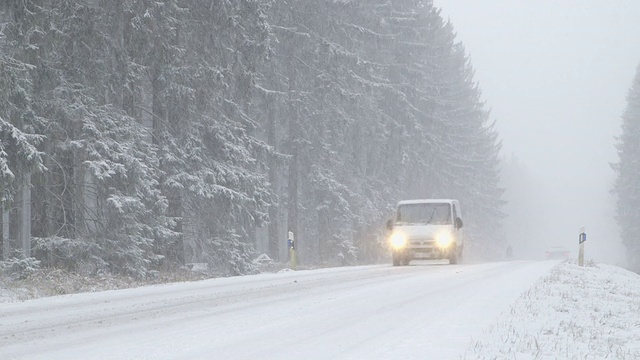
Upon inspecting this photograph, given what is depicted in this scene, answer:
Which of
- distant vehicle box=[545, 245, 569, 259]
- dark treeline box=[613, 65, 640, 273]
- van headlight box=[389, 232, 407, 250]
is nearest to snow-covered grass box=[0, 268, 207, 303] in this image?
van headlight box=[389, 232, 407, 250]

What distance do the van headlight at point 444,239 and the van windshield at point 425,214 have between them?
1.68ft

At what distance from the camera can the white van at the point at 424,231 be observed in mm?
24594

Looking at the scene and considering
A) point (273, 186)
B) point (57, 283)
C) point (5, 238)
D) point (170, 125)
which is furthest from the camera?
point (273, 186)

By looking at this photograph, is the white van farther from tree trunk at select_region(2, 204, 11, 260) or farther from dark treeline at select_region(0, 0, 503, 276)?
tree trunk at select_region(2, 204, 11, 260)

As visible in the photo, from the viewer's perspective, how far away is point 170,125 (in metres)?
19.3

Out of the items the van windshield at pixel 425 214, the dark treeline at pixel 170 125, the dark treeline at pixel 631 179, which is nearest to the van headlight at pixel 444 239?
the van windshield at pixel 425 214

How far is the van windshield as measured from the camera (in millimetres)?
25281

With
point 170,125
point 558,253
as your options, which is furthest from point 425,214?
point 558,253

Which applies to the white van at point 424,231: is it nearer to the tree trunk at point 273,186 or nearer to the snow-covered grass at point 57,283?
the tree trunk at point 273,186

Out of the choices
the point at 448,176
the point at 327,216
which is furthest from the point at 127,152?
the point at 448,176

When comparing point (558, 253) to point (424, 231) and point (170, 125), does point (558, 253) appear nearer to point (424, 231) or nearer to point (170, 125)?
point (424, 231)

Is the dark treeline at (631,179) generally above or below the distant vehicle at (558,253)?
above

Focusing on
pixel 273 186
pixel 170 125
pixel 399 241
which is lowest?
pixel 399 241

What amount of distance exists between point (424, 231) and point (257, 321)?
54.5 ft
